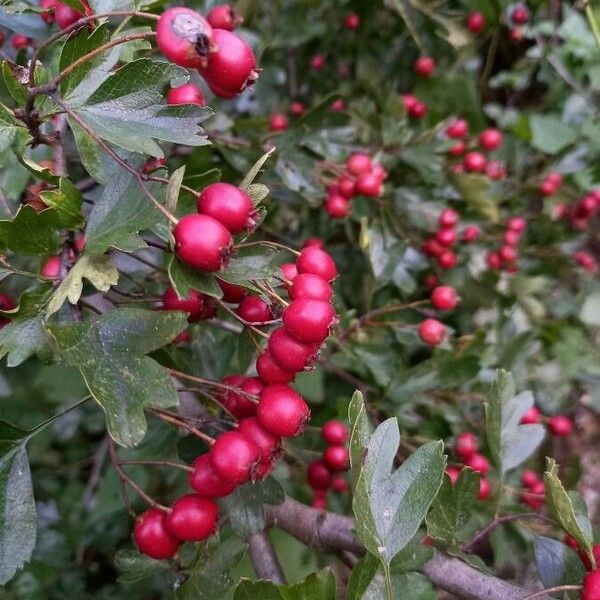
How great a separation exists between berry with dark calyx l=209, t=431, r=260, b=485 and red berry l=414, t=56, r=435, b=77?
136 centimetres

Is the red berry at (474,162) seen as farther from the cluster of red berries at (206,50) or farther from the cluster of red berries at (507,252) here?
the cluster of red berries at (206,50)

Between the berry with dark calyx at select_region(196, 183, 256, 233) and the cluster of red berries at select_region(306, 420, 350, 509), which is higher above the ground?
the berry with dark calyx at select_region(196, 183, 256, 233)

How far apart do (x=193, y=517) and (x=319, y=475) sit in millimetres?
529

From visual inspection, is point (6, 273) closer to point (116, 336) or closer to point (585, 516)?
point (116, 336)

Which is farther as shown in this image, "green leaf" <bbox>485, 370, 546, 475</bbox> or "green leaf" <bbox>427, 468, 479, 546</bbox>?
"green leaf" <bbox>485, 370, 546, 475</bbox>

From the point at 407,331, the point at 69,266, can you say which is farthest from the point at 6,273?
A: the point at 407,331

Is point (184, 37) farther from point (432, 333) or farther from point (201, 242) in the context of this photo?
point (432, 333)

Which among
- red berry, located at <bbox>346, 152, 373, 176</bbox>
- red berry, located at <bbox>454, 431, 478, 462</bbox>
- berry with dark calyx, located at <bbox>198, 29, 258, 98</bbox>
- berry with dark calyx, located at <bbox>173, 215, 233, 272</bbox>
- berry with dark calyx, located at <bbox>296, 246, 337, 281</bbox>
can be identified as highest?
berry with dark calyx, located at <bbox>198, 29, 258, 98</bbox>

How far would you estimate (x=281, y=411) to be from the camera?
664mm

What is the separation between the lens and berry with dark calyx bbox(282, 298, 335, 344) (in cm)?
62

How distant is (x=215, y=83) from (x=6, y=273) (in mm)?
300

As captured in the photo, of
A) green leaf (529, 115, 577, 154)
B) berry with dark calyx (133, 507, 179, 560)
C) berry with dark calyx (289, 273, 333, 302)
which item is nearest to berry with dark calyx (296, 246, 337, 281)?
berry with dark calyx (289, 273, 333, 302)

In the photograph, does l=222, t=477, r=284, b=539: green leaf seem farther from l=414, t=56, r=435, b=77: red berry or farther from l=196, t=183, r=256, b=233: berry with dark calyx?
l=414, t=56, r=435, b=77: red berry

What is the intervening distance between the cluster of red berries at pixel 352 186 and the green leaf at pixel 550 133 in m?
0.98
